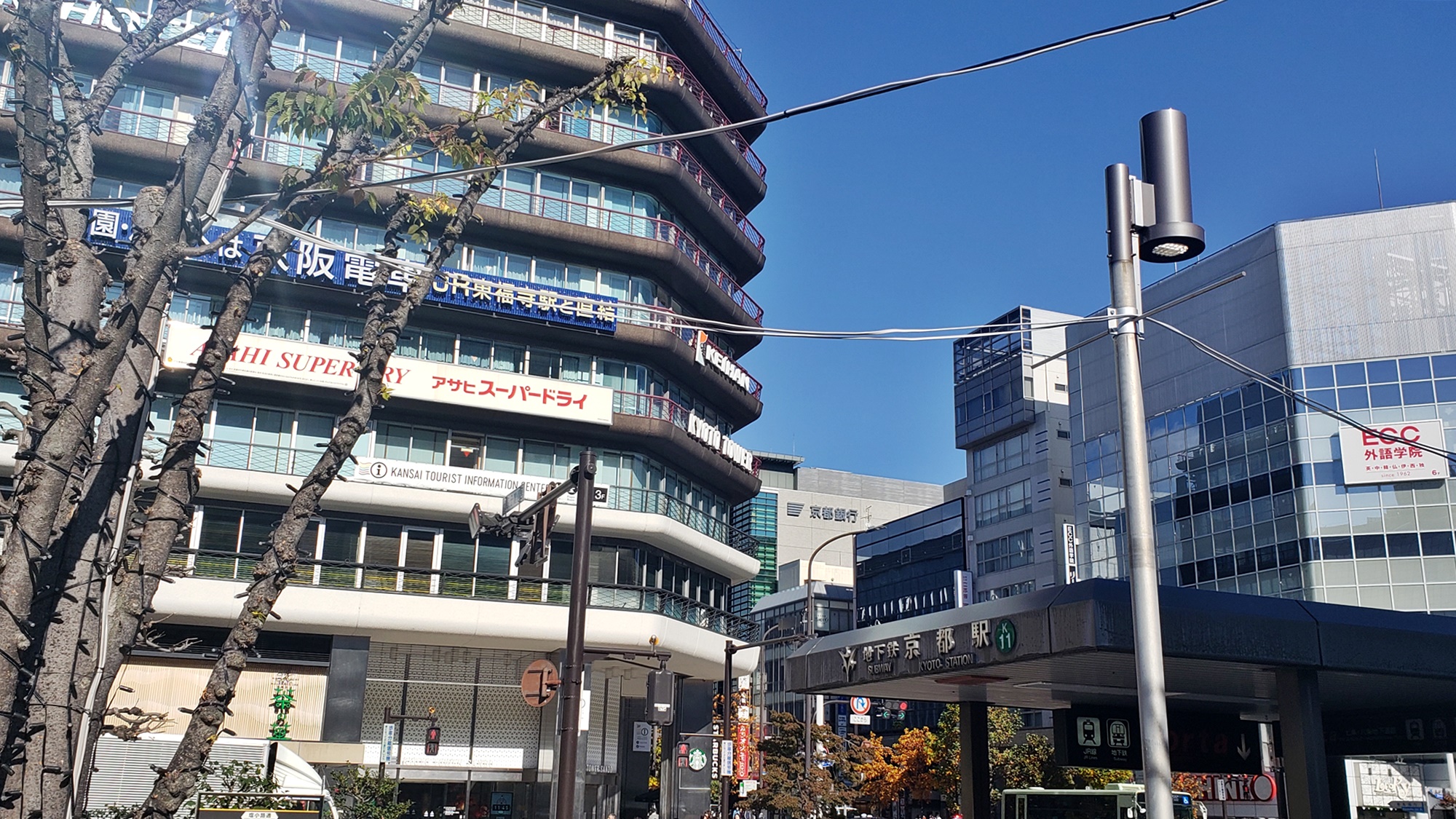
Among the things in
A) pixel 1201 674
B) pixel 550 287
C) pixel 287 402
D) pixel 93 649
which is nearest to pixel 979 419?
pixel 550 287

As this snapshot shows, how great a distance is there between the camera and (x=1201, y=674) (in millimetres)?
16062

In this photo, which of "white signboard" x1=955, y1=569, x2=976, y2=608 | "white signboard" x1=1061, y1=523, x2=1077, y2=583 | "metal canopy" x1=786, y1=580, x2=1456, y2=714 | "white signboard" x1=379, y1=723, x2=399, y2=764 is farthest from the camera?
"white signboard" x1=955, y1=569, x2=976, y2=608

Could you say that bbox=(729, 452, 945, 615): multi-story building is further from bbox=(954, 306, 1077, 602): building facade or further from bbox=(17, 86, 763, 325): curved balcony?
bbox=(17, 86, 763, 325): curved balcony

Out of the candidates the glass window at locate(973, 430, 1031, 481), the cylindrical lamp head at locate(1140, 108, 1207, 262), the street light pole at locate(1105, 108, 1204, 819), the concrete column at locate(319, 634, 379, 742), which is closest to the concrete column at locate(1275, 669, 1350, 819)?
the street light pole at locate(1105, 108, 1204, 819)

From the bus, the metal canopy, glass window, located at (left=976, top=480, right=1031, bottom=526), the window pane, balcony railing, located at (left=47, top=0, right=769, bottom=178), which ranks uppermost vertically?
balcony railing, located at (left=47, top=0, right=769, bottom=178)

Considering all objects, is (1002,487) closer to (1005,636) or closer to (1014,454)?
(1014,454)

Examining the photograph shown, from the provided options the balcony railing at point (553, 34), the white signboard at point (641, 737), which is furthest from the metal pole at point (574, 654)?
the white signboard at point (641, 737)

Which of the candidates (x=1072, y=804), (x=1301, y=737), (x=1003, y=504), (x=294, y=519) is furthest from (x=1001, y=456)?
(x=294, y=519)

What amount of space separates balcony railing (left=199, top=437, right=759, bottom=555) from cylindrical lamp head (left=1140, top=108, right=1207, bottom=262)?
1026 inches

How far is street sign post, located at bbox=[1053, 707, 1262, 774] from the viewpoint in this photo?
18500 millimetres

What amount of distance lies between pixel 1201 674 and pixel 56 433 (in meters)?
14.0

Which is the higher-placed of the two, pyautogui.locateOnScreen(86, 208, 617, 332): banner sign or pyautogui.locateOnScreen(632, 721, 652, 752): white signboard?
pyautogui.locateOnScreen(86, 208, 617, 332): banner sign

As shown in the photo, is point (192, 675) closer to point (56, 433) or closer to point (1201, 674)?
point (1201, 674)

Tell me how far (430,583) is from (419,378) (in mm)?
6638
